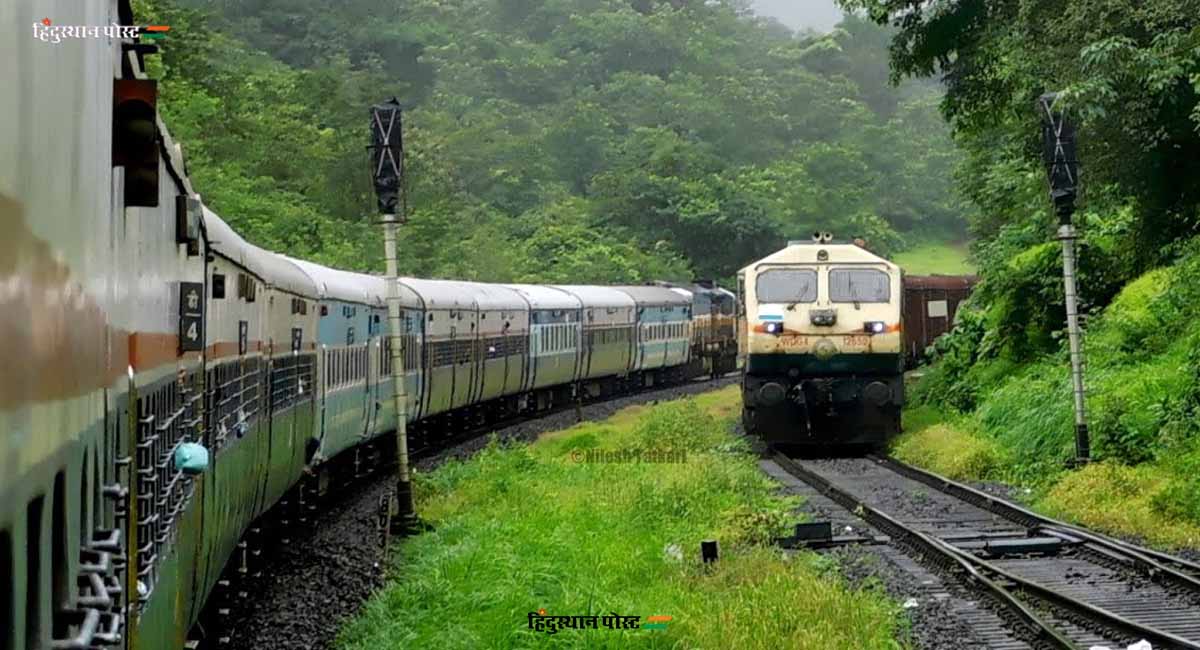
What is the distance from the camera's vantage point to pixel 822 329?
21.3m

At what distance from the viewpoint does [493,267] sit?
152 ft

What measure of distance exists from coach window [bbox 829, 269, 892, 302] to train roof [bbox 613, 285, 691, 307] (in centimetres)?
1669

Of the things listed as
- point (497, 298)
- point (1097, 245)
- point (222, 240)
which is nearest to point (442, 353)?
point (497, 298)

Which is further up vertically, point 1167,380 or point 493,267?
point 493,267

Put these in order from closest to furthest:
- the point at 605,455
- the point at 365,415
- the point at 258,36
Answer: the point at 365,415 → the point at 605,455 → the point at 258,36

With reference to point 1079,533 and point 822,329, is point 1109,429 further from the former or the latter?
point 822,329

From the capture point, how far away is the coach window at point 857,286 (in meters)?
21.4

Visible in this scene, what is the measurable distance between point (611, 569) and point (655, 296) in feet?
93.2

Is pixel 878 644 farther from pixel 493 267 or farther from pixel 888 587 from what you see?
pixel 493 267

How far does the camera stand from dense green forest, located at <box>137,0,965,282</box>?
38.2m

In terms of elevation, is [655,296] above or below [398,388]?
above

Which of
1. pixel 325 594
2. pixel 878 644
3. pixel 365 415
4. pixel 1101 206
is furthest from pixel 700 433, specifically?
pixel 878 644

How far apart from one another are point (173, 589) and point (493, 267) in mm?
40837

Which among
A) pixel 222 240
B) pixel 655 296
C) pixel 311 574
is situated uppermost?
pixel 655 296
